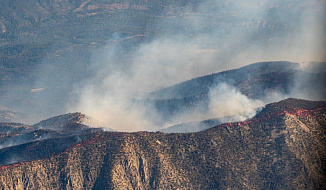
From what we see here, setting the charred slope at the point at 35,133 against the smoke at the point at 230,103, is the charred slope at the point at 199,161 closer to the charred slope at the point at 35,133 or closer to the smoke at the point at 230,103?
the charred slope at the point at 35,133

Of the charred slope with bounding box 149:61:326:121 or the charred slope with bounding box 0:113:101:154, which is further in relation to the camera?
the charred slope with bounding box 149:61:326:121

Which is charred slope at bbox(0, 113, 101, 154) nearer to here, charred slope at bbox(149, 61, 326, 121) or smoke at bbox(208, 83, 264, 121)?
smoke at bbox(208, 83, 264, 121)

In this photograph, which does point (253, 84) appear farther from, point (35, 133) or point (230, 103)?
point (35, 133)

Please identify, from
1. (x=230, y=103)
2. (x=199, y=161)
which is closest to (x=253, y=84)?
(x=230, y=103)

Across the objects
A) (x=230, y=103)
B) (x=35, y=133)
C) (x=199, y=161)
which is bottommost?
(x=199, y=161)

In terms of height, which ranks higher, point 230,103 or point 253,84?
point 253,84

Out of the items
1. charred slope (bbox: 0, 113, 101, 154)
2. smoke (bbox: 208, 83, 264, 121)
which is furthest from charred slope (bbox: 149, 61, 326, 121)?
charred slope (bbox: 0, 113, 101, 154)

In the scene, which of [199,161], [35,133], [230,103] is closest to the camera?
[199,161]

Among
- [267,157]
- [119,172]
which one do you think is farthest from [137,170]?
[267,157]
